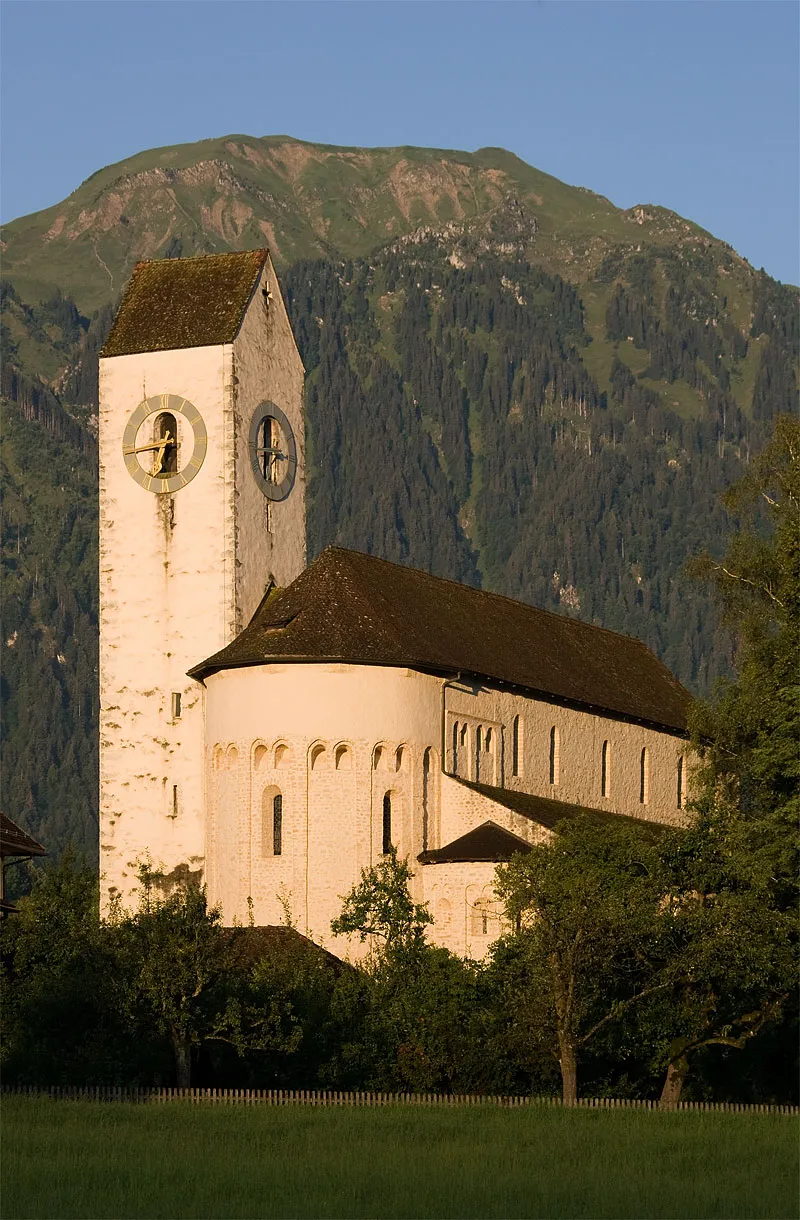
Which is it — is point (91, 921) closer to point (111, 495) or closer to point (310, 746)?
point (310, 746)

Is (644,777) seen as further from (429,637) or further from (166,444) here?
(166,444)

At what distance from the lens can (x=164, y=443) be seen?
78.8 meters

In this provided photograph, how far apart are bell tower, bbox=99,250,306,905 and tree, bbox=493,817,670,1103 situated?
1664 centimetres

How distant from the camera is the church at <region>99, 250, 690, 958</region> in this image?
70688 millimetres

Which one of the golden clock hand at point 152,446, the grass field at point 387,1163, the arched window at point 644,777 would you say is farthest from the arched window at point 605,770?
the grass field at point 387,1163

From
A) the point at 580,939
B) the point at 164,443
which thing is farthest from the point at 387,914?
the point at 164,443

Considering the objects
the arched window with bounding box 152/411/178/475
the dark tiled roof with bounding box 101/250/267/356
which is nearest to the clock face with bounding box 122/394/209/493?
the arched window with bounding box 152/411/178/475

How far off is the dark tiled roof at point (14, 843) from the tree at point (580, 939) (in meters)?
19.3

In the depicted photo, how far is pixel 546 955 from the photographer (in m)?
59.8

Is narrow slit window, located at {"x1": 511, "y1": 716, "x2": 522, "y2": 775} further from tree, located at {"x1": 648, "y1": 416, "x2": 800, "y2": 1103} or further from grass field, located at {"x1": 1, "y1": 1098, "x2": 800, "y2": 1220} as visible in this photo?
grass field, located at {"x1": 1, "y1": 1098, "x2": 800, "y2": 1220}

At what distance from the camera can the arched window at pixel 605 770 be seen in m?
82.9

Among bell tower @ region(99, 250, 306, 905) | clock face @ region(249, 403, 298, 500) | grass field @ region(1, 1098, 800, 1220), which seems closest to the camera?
grass field @ region(1, 1098, 800, 1220)

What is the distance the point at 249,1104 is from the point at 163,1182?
11408 millimetres

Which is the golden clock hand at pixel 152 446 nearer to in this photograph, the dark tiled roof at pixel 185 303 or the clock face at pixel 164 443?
the clock face at pixel 164 443
